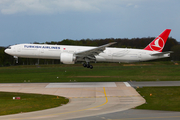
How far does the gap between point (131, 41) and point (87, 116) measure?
108935 millimetres

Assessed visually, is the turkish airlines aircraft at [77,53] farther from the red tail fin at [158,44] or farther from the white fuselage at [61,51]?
the red tail fin at [158,44]

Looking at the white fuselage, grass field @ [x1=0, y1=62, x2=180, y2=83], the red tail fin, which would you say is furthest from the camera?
grass field @ [x1=0, y1=62, x2=180, y2=83]

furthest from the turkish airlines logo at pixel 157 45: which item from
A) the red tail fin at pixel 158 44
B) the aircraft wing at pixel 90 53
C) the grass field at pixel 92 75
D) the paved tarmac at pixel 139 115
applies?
the paved tarmac at pixel 139 115

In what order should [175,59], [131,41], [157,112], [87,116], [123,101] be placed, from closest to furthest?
[87,116]
[157,112]
[123,101]
[175,59]
[131,41]

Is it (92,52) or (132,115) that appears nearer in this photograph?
(132,115)

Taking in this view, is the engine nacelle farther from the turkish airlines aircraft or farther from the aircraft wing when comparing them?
the aircraft wing

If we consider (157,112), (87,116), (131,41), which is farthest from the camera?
(131,41)

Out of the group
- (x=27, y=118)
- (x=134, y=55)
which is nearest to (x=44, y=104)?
(x=27, y=118)

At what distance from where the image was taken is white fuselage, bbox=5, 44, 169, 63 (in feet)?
130

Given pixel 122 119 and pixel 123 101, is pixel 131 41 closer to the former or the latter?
pixel 123 101

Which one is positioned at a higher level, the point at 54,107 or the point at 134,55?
the point at 134,55

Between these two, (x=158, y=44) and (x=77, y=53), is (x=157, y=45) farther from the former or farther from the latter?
(x=77, y=53)

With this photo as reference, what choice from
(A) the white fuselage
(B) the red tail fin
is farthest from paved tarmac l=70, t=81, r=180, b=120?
(B) the red tail fin

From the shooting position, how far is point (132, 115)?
728 inches
